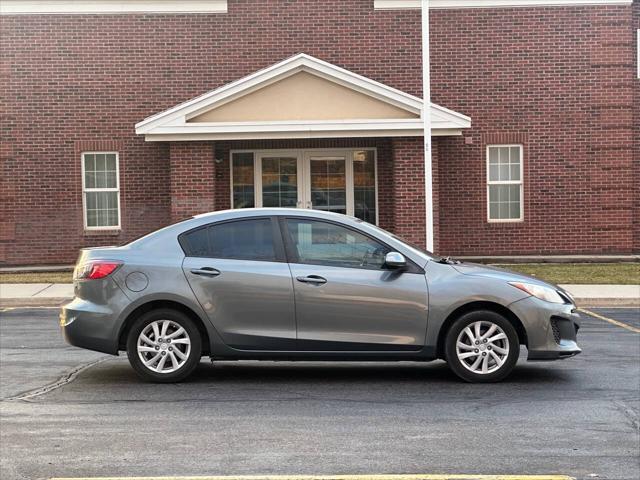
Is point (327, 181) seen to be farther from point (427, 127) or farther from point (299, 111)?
point (427, 127)

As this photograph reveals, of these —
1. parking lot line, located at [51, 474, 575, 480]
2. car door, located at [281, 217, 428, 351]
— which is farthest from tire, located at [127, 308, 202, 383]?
parking lot line, located at [51, 474, 575, 480]

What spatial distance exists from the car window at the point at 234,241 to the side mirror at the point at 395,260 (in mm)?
1046

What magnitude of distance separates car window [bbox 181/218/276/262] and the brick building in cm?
1238

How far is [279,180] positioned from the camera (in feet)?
68.6

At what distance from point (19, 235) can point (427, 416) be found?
53.1 feet

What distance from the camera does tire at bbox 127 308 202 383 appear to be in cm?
811

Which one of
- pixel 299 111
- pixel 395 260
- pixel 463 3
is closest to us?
pixel 395 260

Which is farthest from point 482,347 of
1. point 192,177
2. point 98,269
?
point 192,177

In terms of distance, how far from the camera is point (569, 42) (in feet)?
69.5

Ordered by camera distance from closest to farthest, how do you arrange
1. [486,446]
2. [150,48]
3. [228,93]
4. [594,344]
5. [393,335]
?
[486,446] → [393,335] → [594,344] → [228,93] → [150,48]

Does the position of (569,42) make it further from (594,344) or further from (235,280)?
(235,280)

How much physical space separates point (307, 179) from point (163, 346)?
13.0 meters

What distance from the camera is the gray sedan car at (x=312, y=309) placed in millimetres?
8062

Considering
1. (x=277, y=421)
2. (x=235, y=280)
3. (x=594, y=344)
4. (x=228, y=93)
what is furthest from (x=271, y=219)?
(x=228, y=93)
